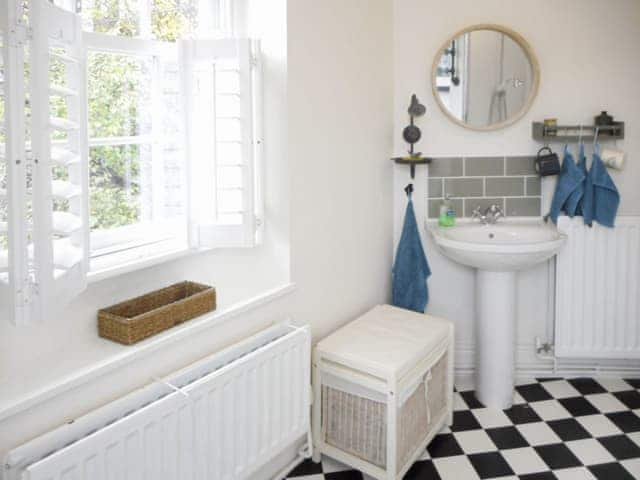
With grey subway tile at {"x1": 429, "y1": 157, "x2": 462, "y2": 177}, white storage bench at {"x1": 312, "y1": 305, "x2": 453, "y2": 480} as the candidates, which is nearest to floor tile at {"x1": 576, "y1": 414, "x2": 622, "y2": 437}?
white storage bench at {"x1": 312, "y1": 305, "x2": 453, "y2": 480}

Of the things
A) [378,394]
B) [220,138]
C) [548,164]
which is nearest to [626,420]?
[548,164]

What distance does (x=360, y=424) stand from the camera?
8.97 feet

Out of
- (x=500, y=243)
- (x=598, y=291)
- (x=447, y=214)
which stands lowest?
(x=598, y=291)

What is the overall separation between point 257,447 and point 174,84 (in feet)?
4.34

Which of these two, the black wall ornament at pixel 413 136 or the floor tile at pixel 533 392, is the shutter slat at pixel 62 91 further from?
the floor tile at pixel 533 392

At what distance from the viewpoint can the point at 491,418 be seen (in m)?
3.30

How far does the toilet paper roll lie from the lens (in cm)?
343

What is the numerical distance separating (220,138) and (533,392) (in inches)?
85.7

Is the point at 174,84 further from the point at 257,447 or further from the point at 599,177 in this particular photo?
the point at 599,177

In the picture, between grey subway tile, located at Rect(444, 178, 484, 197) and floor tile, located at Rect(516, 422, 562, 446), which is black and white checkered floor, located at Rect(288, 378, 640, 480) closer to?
floor tile, located at Rect(516, 422, 562, 446)

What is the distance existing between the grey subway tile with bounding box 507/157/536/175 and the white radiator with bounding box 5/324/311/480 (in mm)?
1602

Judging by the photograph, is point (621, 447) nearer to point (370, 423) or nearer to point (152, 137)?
point (370, 423)

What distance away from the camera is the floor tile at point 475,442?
3037mm

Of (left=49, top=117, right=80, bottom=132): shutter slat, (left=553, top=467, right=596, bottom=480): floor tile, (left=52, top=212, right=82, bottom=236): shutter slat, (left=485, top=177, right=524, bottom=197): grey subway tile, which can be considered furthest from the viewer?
(left=485, top=177, right=524, bottom=197): grey subway tile
